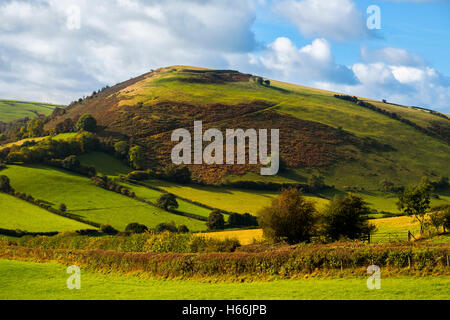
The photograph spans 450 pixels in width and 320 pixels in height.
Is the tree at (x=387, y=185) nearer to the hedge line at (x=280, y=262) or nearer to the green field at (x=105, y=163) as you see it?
the green field at (x=105, y=163)

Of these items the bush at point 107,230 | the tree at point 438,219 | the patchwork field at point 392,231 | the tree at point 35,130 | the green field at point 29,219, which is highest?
the tree at point 35,130

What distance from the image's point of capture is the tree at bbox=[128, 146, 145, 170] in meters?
125

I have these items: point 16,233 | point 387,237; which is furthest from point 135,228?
point 387,237

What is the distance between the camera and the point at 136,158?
413 feet

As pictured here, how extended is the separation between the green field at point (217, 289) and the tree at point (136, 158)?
95.1m

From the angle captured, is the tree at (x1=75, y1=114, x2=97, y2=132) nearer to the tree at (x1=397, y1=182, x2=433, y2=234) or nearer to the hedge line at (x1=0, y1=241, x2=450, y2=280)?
the hedge line at (x1=0, y1=241, x2=450, y2=280)

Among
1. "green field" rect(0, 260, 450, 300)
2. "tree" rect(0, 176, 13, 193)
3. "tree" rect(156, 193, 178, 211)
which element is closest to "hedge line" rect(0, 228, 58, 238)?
"tree" rect(0, 176, 13, 193)

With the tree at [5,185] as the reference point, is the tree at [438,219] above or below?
below

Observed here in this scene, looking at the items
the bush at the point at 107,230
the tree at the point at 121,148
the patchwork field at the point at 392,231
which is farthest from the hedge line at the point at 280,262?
the tree at the point at 121,148

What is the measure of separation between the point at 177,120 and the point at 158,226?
89.8m

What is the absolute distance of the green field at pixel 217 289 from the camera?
2011 cm

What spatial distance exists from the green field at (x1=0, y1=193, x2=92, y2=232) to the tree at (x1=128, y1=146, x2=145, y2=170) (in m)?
40.9
